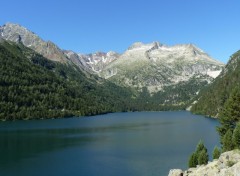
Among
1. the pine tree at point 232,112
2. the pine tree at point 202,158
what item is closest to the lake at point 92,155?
the pine tree at point 232,112

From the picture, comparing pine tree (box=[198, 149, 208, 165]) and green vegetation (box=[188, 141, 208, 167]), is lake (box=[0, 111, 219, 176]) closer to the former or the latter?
green vegetation (box=[188, 141, 208, 167])

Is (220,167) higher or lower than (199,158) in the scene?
higher

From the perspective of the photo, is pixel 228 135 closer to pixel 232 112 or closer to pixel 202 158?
pixel 202 158

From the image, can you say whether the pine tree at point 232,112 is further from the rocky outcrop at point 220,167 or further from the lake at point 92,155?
the rocky outcrop at point 220,167

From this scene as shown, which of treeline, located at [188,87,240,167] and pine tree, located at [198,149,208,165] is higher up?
treeline, located at [188,87,240,167]

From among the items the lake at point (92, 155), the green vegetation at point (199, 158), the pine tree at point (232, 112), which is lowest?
the lake at point (92, 155)

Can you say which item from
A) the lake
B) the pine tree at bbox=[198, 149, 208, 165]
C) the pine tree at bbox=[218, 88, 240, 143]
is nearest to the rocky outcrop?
the pine tree at bbox=[198, 149, 208, 165]

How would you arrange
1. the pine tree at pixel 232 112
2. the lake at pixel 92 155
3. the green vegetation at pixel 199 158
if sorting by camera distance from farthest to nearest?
the lake at pixel 92 155 → the pine tree at pixel 232 112 → the green vegetation at pixel 199 158

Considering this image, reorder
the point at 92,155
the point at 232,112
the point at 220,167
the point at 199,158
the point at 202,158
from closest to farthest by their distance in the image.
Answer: the point at 220,167 → the point at 202,158 → the point at 199,158 → the point at 232,112 → the point at 92,155

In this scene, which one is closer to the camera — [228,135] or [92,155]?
[228,135]

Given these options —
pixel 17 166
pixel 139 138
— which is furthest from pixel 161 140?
pixel 17 166

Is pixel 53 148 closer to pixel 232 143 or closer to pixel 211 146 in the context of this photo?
Answer: pixel 211 146

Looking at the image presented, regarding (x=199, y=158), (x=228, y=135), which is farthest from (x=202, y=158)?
(x=228, y=135)

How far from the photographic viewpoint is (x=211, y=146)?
134 m
